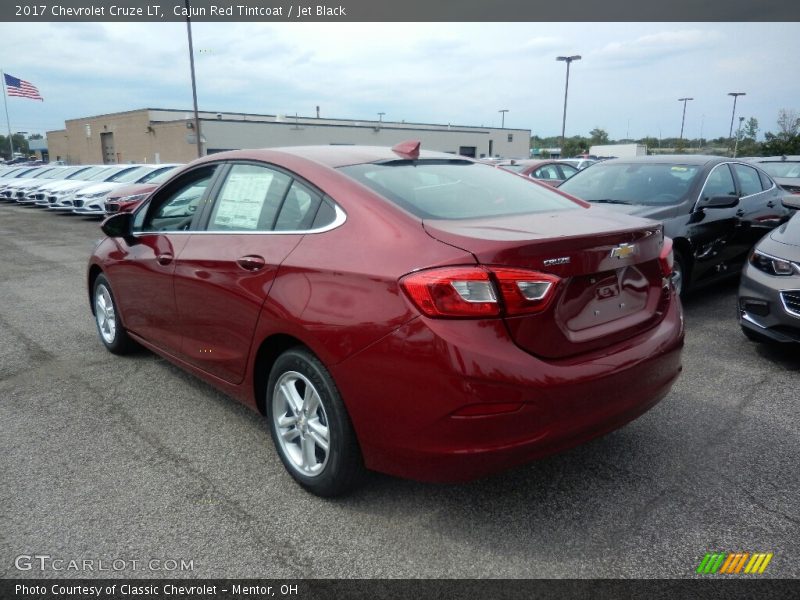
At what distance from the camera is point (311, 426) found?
9.16 feet

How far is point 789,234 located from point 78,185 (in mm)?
18362

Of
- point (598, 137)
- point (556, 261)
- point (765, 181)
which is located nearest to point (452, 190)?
point (556, 261)

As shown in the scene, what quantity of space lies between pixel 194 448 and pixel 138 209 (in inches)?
72.6

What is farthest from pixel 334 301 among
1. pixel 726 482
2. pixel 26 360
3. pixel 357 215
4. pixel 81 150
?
pixel 81 150

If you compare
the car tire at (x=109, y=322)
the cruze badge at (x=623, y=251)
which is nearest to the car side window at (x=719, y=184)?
the cruze badge at (x=623, y=251)

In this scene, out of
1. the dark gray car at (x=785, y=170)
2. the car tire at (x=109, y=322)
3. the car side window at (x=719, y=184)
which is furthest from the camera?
the dark gray car at (x=785, y=170)

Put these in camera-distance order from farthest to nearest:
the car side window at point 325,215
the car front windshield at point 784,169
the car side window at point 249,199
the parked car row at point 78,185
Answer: the parked car row at point 78,185 → the car front windshield at point 784,169 → the car side window at point 249,199 → the car side window at point 325,215

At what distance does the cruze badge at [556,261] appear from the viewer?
2.32 meters

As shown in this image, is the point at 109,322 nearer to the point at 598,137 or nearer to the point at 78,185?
the point at 78,185

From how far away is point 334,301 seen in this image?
8.33ft

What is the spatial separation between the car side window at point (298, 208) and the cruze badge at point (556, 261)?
111 centimetres

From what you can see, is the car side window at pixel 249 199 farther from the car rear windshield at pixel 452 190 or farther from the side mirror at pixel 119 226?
the side mirror at pixel 119 226

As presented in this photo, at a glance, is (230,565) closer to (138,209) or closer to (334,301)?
(334,301)
